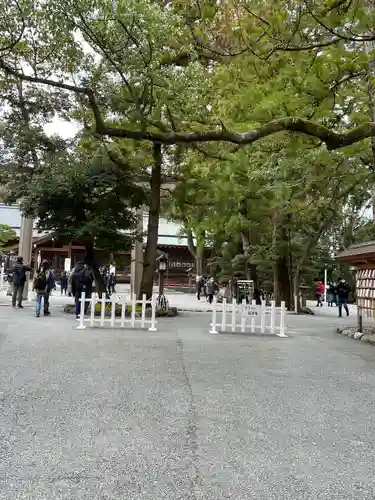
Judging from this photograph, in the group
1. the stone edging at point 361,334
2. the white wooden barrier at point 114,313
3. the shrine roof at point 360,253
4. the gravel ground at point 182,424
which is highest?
the shrine roof at point 360,253

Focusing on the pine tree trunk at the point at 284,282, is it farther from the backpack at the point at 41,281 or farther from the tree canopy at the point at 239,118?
the backpack at the point at 41,281

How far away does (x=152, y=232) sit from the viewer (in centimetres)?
1662

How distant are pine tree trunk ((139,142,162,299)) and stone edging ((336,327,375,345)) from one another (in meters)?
6.65

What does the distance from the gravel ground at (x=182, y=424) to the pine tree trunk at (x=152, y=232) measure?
7881 mm

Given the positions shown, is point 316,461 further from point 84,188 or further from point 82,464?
point 84,188

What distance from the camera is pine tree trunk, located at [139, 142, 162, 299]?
1617 cm

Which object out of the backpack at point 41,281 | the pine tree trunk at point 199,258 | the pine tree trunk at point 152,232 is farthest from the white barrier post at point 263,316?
the pine tree trunk at point 199,258

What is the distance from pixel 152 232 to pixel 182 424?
41.4 ft

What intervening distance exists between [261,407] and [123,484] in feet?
7.35

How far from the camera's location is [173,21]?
8406 millimetres

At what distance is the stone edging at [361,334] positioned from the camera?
11.0m

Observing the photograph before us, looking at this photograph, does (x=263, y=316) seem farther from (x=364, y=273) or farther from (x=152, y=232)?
(x=152, y=232)

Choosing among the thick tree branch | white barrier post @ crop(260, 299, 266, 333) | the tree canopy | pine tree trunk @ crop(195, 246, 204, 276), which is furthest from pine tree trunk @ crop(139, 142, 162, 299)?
pine tree trunk @ crop(195, 246, 204, 276)

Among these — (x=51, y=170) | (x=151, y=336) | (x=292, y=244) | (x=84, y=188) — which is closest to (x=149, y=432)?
(x=151, y=336)
